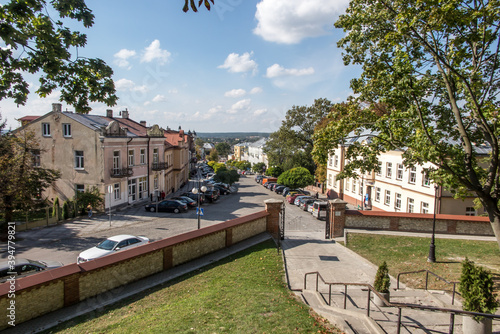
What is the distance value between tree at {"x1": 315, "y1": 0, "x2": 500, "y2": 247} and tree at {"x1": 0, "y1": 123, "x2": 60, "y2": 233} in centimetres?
1894

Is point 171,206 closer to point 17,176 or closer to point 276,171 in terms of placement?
point 17,176

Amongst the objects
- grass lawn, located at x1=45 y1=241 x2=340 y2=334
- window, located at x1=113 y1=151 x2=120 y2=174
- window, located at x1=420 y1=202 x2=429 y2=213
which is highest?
window, located at x1=113 y1=151 x2=120 y2=174

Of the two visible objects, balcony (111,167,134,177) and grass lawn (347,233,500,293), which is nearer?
grass lawn (347,233,500,293)

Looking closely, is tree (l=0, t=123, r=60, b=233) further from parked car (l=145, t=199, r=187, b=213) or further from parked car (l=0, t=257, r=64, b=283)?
parked car (l=0, t=257, r=64, b=283)

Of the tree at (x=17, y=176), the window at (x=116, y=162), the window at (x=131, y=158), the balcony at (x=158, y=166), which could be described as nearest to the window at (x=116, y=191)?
the window at (x=116, y=162)

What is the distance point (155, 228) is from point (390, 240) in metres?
15.9

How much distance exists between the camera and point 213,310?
7395 millimetres

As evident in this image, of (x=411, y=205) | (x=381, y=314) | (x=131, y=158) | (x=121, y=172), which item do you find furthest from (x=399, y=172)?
(x=131, y=158)

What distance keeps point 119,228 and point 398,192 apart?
2509 centimetres

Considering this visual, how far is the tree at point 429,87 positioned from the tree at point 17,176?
18944 millimetres

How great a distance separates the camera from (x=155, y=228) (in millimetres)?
22641

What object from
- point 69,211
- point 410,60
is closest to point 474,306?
point 410,60

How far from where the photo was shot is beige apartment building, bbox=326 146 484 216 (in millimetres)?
25203

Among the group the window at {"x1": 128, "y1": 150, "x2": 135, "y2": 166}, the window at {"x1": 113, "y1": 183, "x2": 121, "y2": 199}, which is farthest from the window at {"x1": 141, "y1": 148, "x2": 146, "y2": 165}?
the window at {"x1": 113, "y1": 183, "x2": 121, "y2": 199}
